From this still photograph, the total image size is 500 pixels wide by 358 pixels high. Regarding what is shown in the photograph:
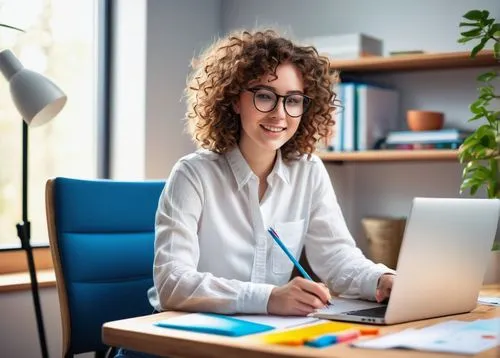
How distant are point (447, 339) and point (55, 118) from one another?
2.15m

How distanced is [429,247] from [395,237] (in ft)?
4.72

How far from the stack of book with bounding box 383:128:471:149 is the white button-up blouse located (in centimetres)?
84

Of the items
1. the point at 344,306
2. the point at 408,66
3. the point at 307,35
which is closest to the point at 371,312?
the point at 344,306

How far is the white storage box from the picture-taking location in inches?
119

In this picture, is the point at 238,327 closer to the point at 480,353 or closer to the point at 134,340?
the point at 134,340

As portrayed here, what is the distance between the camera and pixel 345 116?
9.93ft

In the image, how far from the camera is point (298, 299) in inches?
60.1

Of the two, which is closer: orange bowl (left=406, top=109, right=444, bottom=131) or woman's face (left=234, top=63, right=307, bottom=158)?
woman's face (left=234, top=63, right=307, bottom=158)

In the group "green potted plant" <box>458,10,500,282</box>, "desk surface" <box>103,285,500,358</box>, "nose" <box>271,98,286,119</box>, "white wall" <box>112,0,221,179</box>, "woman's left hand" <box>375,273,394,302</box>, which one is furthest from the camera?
"white wall" <box>112,0,221,179</box>

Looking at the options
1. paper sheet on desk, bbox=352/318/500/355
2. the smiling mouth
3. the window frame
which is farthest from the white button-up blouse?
the window frame

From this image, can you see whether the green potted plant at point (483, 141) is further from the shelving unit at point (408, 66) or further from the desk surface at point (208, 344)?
the desk surface at point (208, 344)

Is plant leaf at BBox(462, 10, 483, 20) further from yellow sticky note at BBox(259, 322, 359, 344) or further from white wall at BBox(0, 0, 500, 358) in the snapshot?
yellow sticky note at BBox(259, 322, 359, 344)

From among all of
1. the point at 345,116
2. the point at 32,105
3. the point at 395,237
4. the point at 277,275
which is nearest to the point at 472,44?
the point at 345,116

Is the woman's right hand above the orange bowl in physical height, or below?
below
